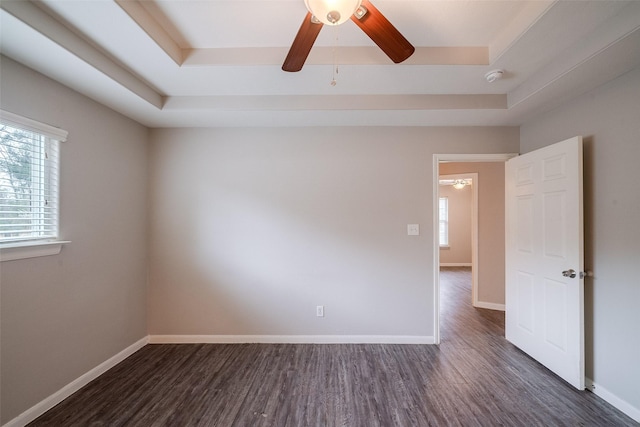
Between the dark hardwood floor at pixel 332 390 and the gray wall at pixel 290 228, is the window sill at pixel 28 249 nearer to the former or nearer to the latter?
the gray wall at pixel 290 228

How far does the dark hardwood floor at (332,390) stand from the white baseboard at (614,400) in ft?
0.15

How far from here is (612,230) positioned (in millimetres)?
1928

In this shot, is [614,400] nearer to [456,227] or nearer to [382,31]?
[382,31]

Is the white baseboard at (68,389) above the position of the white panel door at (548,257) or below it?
below

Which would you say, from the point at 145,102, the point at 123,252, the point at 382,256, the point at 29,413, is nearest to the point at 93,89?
the point at 145,102

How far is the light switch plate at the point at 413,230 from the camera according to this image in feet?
9.34

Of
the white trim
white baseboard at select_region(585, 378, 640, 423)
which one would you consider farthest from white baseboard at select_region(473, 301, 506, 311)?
the white trim

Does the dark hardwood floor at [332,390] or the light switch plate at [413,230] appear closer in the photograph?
the dark hardwood floor at [332,390]

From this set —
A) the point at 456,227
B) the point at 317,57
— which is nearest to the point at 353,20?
the point at 317,57

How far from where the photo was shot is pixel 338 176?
2.88 m

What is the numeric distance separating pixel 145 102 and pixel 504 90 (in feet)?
10.5

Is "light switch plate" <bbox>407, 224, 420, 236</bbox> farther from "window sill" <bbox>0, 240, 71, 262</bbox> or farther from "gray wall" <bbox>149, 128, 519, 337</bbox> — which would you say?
"window sill" <bbox>0, 240, 71, 262</bbox>

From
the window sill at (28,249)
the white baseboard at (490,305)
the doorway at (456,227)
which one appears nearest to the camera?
the window sill at (28,249)


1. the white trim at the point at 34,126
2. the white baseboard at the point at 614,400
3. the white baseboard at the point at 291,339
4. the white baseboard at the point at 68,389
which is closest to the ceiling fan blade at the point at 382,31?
the white trim at the point at 34,126
